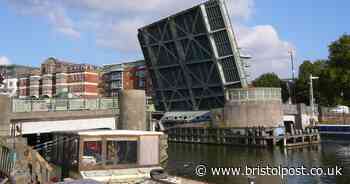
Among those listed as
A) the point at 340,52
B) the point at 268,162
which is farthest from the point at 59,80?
the point at 268,162

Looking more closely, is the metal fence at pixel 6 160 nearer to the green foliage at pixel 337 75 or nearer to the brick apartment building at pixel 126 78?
the green foliage at pixel 337 75

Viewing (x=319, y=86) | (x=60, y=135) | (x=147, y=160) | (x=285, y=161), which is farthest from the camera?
(x=319, y=86)

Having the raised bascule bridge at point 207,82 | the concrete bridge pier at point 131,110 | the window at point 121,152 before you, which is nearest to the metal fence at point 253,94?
the raised bascule bridge at point 207,82

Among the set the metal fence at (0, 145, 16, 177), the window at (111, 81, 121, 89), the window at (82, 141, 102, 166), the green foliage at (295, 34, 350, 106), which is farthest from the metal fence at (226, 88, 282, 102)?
the window at (111, 81, 121, 89)

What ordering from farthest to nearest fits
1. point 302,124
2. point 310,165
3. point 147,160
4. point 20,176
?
point 302,124 → point 310,165 → point 20,176 → point 147,160

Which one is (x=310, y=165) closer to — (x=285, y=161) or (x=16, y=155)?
(x=285, y=161)

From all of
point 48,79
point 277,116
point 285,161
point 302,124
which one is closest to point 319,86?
point 302,124

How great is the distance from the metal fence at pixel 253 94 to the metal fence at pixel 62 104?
21.3 meters

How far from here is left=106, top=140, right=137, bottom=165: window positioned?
1227cm

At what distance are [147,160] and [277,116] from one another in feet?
112

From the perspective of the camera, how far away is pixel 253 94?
44281mm

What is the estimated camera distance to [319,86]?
6194 cm

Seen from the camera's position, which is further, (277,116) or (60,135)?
(277,116)

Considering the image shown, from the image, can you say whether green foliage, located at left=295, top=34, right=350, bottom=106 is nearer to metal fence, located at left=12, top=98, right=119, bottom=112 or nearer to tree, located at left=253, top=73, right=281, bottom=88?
tree, located at left=253, top=73, right=281, bottom=88
